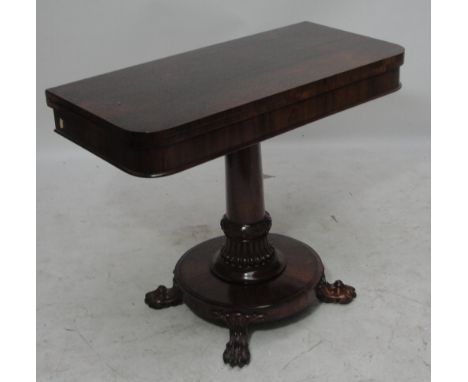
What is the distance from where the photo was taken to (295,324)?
2.72 meters

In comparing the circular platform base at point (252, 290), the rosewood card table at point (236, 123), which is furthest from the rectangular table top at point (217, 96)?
the circular platform base at point (252, 290)

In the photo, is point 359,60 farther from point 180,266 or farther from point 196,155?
point 180,266

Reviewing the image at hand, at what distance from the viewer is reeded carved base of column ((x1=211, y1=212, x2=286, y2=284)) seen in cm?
272

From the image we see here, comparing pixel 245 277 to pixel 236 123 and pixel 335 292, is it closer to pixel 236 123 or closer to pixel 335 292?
pixel 335 292

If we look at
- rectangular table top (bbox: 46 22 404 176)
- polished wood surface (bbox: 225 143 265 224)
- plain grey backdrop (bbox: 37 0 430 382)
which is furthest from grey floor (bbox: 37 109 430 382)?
rectangular table top (bbox: 46 22 404 176)

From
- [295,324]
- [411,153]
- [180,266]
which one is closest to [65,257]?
[180,266]

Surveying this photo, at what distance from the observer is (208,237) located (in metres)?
3.23

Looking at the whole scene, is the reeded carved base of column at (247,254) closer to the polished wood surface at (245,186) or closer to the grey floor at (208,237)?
the polished wood surface at (245,186)

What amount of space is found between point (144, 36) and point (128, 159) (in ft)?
5.84

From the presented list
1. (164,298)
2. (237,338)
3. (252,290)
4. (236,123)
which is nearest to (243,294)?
(252,290)

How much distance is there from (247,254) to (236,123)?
2.10 ft

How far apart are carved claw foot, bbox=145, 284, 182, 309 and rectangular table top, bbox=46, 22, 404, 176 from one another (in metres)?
0.67

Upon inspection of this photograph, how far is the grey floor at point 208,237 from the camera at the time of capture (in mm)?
2557

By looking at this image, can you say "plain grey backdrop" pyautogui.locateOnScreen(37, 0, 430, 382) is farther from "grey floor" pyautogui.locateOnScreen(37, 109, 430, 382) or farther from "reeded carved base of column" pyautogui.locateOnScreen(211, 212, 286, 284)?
"reeded carved base of column" pyautogui.locateOnScreen(211, 212, 286, 284)
